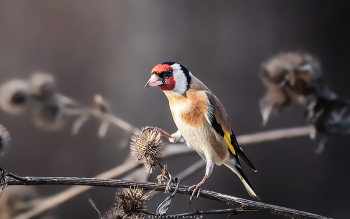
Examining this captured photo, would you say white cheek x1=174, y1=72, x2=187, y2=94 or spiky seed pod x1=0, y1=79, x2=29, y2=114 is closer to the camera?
white cheek x1=174, y1=72, x2=187, y2=94

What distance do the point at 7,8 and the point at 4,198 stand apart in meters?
0.81

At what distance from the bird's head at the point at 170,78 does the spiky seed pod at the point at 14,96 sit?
65cm

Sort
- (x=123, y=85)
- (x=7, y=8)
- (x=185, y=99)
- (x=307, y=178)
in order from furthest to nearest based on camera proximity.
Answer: (x=307, y=178) → (x=123, y=85) → (x=7, y=8) → (x=185, y=99)

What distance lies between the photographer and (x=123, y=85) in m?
1.23

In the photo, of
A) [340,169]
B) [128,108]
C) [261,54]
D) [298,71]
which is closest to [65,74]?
[128,108]

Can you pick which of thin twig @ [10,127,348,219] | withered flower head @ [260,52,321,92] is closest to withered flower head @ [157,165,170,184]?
thin twig @ [10,127,348,219]

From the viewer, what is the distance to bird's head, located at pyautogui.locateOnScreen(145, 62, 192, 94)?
0.82 m

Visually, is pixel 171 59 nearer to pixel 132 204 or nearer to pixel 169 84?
pixel 169 84

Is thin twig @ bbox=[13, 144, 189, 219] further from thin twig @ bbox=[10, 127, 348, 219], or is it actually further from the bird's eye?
the bird's eye

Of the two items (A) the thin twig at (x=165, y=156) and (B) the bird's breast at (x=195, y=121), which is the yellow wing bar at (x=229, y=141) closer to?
(B) the bird's breast at (x=195, y=121)

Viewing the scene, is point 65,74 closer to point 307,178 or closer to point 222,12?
point 222,12

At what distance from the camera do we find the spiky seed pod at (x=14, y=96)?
42.2 inches

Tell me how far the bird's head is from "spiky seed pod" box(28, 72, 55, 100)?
58cm

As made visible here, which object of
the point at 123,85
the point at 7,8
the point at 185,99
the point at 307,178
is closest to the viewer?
the point at 185,99
